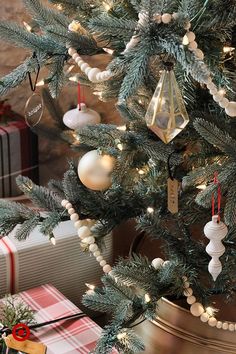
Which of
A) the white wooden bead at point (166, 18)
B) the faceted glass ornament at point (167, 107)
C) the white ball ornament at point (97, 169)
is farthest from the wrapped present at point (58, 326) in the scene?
the white wooden bead at point (166, 18)

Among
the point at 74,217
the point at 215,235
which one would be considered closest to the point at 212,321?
the point at 215,235

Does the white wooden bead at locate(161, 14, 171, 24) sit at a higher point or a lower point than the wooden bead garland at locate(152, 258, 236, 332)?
higher

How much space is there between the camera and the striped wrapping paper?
1.67 meters

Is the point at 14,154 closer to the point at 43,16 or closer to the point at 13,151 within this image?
the point at 13,151

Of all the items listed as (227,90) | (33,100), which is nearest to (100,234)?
(33,100)

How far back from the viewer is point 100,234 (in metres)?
1.29

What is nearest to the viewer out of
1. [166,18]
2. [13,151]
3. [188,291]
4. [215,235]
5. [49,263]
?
[166,18]

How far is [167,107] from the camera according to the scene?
0.87 m

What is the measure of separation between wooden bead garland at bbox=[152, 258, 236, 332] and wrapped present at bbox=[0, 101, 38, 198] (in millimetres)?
660

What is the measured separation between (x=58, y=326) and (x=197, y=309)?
0.35 metres

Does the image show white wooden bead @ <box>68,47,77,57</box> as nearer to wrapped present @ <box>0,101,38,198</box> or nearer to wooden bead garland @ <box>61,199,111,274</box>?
wooden bead garland @ <box>61,199,111,274</box>

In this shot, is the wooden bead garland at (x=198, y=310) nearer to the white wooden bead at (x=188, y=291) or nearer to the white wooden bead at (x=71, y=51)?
the white wooden bead at (x=188, y=291)

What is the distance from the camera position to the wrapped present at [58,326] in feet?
4.17

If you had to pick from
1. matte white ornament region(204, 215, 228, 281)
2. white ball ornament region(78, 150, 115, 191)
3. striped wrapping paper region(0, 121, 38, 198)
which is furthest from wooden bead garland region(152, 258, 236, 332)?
striped wrapping paper region(0, 121, 38, 198)
